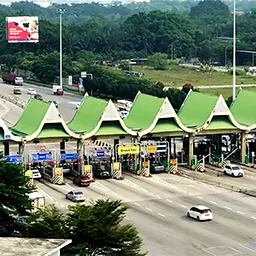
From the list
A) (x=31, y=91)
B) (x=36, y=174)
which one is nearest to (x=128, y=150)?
(x=36, y=174)

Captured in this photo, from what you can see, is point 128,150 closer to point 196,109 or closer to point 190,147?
point 190,147

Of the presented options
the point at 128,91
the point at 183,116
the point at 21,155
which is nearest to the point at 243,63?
the point at 128,91

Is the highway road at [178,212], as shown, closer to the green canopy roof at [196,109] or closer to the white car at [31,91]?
the green canopy roof at [196,109]

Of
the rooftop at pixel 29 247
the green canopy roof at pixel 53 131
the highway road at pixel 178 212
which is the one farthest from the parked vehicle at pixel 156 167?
the rooftop at pixel 29 247

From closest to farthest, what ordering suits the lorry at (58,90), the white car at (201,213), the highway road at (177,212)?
the highway road at (177,212), the white car at (201,213), the lorry at (58,90)

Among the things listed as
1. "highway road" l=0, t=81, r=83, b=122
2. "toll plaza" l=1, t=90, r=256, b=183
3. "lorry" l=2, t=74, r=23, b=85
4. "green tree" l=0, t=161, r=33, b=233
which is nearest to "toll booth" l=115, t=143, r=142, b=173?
"toll plaza" l=1, t=90, r=256, b=183
